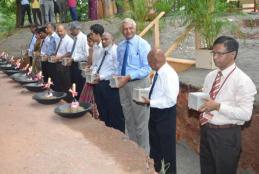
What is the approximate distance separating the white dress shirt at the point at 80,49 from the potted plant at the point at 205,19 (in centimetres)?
164

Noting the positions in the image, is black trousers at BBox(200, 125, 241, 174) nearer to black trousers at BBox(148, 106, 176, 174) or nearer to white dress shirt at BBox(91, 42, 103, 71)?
black trousers at BBox(148, 106, 176, 174)

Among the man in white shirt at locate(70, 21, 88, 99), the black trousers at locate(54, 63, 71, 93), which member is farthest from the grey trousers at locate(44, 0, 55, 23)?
the man in white shirt at locate(70, 21, 88, 99)

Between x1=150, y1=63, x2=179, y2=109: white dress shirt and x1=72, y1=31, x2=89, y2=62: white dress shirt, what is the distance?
9.55 feet

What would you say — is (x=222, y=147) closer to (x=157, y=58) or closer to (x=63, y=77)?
(x=157, y=58)

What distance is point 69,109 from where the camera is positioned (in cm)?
414

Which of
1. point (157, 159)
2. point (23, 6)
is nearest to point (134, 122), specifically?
point (157, 159)

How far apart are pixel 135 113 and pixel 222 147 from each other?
199 cm

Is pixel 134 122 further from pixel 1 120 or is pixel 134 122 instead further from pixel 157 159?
pixel 1 120

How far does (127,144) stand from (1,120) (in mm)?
1635

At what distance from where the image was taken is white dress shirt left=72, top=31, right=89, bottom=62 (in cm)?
677

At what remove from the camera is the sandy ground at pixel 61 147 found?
Answer: 2.84 m

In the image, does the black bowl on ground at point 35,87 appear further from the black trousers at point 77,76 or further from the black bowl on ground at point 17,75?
the black trousers at point 77,76

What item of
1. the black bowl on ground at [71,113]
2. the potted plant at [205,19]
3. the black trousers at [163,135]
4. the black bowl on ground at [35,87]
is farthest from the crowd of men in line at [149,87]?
the potted plant at [205,19]

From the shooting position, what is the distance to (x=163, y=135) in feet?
13.9
